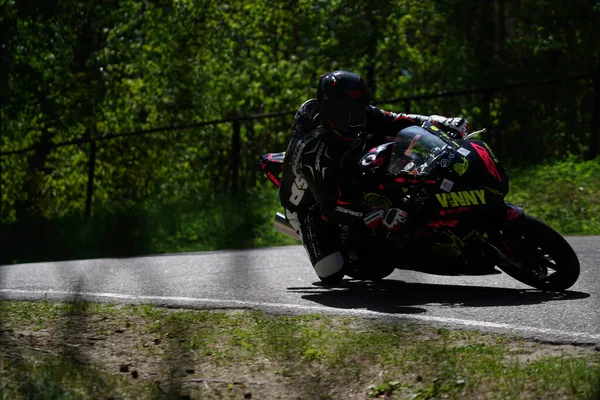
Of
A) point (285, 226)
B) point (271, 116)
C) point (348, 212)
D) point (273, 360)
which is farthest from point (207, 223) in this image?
point (273, 360)

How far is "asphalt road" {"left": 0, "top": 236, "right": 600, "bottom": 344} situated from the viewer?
703 cm

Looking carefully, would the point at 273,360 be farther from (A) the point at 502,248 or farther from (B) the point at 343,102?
(B) the point at 343,102

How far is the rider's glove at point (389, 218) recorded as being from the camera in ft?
26.1

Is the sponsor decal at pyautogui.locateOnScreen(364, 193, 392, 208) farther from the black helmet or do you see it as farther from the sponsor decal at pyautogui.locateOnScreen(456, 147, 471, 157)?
the sponsor decal at pyautogui.locateOnScreen(456, 147, 471, 157)

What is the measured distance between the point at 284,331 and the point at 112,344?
1.01 meters

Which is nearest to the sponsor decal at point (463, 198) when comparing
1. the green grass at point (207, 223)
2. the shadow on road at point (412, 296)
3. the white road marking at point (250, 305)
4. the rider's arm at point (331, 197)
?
the shadow on road at point (412, 296)

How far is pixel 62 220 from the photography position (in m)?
18.9

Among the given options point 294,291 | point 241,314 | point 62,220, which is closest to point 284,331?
point 241,314

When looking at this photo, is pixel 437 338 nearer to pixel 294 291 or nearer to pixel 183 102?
pixel 294 291

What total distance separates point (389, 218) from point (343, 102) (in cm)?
103

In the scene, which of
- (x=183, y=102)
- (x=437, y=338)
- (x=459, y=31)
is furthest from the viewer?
(x=459, y=31)

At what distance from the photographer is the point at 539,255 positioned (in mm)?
7895

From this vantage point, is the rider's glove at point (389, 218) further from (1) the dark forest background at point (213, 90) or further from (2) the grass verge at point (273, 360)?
(1) the dark forest background at point (213, 90)

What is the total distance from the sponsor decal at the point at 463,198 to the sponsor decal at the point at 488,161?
18 centimetres
